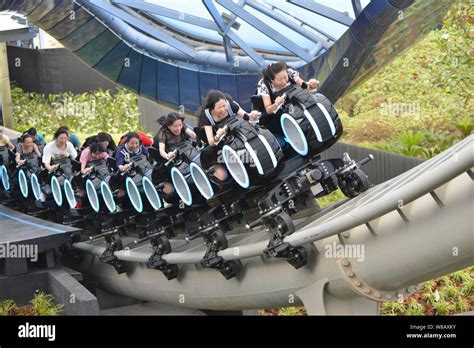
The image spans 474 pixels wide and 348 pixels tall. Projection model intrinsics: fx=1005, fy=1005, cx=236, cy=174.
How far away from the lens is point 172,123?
7.95 metres

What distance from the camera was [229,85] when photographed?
14273mm

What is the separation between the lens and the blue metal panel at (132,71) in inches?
599

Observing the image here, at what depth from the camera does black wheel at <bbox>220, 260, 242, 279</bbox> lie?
709 centimetres

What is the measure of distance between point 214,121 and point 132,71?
857 cm

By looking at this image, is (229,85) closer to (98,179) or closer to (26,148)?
(26,148)

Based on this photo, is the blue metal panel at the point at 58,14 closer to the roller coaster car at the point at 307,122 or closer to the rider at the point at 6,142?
the rider at the point at 6,142

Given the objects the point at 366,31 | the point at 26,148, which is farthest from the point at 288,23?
the point at 26,148

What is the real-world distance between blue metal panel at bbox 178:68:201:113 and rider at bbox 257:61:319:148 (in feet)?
26.4

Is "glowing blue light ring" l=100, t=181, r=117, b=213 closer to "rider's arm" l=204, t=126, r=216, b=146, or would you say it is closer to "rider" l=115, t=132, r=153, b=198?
"rider" l=115, t=132, r=153, b=198

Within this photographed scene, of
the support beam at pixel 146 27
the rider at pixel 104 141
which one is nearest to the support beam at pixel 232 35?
the support beam at pixel 146 27
